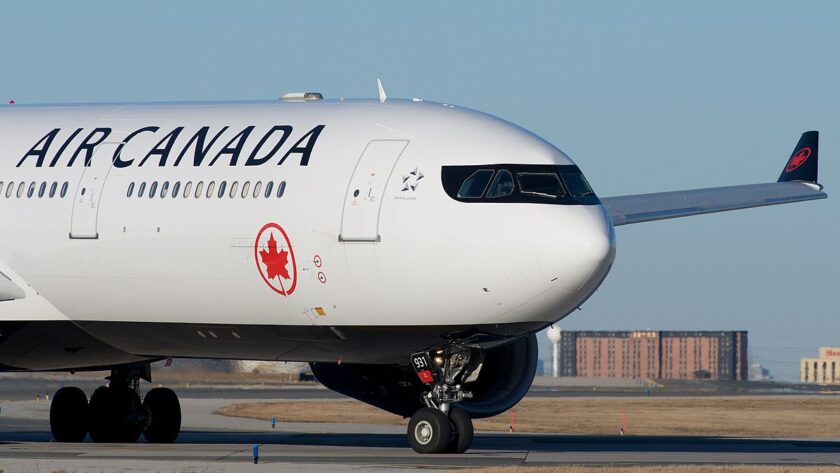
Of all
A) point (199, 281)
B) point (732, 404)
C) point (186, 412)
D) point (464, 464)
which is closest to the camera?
point (464, 464)

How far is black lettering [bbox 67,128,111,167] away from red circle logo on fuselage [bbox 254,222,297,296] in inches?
153

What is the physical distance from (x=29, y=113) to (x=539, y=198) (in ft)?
33.5

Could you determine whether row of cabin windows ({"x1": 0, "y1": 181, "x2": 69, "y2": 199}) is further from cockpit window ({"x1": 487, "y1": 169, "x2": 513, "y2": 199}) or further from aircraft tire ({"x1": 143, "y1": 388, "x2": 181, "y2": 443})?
cockpit window ({"x1": 487, "y1": 169, "x2": 513, "y2": 199})

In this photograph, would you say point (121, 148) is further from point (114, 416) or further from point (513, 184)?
point (513, 184)

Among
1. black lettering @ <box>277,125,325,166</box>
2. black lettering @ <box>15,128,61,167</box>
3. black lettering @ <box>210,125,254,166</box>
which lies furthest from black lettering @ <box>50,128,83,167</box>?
black lettering @ <box>277,125,325,166</box>

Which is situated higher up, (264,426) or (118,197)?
(118,197)

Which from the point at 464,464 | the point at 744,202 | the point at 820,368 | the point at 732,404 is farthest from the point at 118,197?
the point at 820,368

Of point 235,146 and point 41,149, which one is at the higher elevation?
point 41,149

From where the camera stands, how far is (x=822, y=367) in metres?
147

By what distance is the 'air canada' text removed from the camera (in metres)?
25.1

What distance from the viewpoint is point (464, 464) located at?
22344mm

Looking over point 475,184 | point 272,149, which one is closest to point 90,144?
point 272,149

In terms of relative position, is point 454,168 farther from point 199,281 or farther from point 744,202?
point 744,202

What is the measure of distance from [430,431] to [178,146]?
633 centimetres
